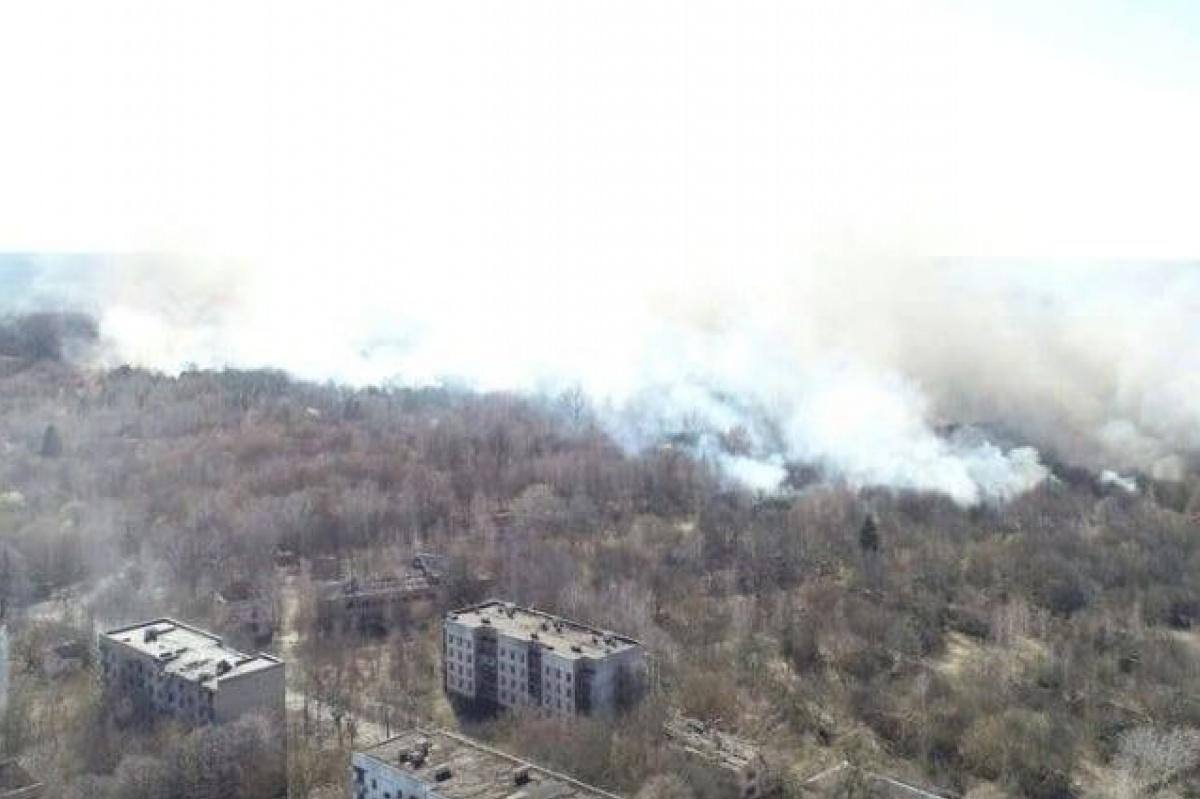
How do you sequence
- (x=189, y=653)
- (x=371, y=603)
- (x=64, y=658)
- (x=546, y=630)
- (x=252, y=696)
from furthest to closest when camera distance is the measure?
(x=371, y=603) → (x=64, y=658) → (x=546, y=630) → (x=189, y=653) → (x=252, y=696)

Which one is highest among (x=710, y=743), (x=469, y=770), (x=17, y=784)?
(x=469, y=770)

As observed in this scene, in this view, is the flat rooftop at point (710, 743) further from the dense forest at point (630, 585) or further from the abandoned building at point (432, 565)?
the abandoned building at point (432, 565)

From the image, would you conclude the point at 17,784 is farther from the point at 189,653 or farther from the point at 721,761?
the point at 721,761

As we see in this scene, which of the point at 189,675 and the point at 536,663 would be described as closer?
the point at 189,675

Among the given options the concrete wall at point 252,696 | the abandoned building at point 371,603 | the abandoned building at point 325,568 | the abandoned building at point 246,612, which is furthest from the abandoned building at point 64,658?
the abandoned building at point 325,568

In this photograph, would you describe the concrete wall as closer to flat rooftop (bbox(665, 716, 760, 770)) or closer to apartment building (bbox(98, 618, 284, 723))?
apartment building (bbox(98, 618, 284, 723))

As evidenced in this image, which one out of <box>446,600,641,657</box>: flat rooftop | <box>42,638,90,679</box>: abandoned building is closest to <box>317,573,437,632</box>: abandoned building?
<box>446,600,641,657</box>: flat rooftop

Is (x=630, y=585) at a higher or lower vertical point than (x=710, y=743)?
higher

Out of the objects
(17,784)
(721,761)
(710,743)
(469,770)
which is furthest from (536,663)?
(17,784)
